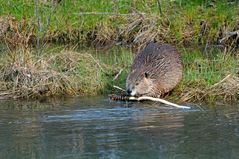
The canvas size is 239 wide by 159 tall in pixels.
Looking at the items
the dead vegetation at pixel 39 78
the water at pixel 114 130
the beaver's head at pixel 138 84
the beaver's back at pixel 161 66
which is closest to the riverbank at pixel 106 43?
the dead vegetation at pixel 39 78

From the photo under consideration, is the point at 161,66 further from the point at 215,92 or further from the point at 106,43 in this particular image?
the point at 106,43

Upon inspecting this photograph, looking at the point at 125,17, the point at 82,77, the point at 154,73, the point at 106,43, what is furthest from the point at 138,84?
the point at 125,17

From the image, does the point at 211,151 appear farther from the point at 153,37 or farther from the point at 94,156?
the point at 153,37

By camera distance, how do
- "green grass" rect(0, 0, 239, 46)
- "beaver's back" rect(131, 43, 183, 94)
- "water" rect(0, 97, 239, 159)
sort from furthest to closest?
"green grass" rect(0, 0, 239, 46) < "beaver's back" rect(131, 43, 183, 94) < "water" rect(0, 97, 239, 159)

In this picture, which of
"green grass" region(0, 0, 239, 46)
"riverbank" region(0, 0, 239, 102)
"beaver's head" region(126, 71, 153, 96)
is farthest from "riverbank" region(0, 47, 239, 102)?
"green grass" region(0, 0, 239, 46)

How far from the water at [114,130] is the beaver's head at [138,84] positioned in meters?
0.29

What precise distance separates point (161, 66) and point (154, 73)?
14 centimetres

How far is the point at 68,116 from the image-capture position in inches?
301

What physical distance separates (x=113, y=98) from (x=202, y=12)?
4923 mm

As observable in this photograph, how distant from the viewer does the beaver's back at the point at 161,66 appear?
28.7 feet

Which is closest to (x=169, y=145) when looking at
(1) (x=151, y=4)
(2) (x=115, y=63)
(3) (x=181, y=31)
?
(2) (x=115, y=63)

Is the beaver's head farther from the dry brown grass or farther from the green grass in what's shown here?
the green grass

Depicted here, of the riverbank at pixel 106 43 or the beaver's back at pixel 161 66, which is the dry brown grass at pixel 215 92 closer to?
the riverbank at pixel 106 43

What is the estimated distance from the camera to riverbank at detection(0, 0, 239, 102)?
8.82 metres
